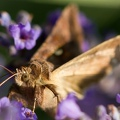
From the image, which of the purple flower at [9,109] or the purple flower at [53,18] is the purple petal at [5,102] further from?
the purple flower at [53,18]

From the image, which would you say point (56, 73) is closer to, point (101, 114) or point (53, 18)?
point (101, 114)

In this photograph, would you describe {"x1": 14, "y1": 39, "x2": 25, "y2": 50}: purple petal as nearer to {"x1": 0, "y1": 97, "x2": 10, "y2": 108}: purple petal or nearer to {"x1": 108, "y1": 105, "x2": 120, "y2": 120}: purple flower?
{"x1": 0, "y1": 97, "x2": 10, "y2": 108}: purple petal

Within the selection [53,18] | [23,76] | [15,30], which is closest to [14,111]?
[23,76]

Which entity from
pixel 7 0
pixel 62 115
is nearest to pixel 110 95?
pixel 62 115

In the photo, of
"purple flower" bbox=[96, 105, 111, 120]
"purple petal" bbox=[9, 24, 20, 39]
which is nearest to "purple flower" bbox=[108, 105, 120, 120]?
"purple flower" bbox=[96, 105, 111, 120]

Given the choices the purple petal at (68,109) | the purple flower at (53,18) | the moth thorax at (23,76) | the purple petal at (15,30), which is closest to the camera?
Result: the purple petal at (68,109)

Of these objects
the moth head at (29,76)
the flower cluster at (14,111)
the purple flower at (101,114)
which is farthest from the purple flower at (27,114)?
the purple flower at (101,114)

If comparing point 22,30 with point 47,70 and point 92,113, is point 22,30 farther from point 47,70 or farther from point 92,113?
point 92,113
